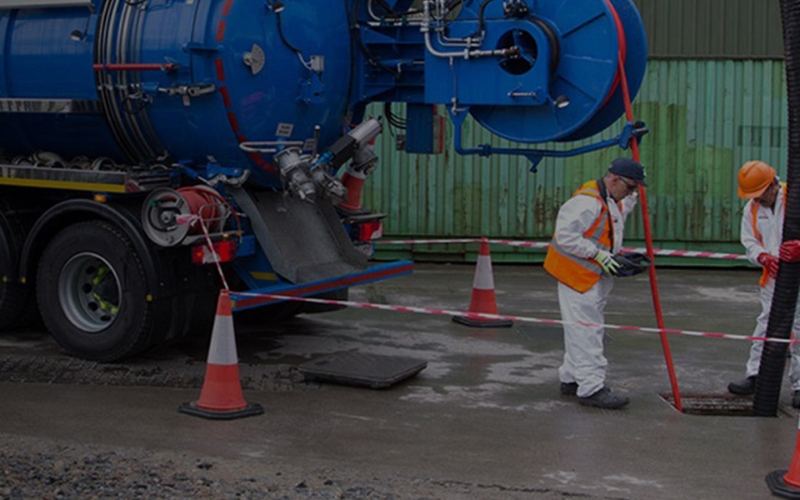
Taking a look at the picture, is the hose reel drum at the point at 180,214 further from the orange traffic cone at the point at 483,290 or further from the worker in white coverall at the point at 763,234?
the worker in white coverall at the point at 763,234

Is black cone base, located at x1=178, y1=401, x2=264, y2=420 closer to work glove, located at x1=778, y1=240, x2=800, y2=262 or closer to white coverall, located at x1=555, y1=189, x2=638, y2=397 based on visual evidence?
white coverall, located at x1=555, y1=189, x2=638, y2=397

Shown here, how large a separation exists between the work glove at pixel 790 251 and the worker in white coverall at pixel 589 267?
96 cm

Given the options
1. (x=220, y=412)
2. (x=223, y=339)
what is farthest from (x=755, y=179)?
(x=220, y=412)

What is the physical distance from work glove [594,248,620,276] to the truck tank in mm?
1051

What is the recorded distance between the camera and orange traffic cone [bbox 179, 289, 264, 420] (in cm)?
727

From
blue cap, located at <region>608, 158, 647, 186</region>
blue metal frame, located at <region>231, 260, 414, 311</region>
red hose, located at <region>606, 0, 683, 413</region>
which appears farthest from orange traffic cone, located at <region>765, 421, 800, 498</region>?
blue metal frame, located at <region>231, 260, 414, 311</region>

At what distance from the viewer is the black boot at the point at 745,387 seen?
805cm

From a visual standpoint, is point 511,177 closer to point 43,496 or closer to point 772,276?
point 772,276

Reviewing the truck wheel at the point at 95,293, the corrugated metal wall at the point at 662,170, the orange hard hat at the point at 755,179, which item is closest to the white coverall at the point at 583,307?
the orange hard hat at the point at 755,179

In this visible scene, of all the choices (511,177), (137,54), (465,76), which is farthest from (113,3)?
(511,177)

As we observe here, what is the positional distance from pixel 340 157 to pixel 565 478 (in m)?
3.60

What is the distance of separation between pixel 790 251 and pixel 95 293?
485 cm

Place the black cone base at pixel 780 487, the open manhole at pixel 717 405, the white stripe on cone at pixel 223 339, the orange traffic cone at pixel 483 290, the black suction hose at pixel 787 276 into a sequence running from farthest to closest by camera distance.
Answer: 1. the orange traffic cone at pixel 483 290
2. the open manhole at pixel 717 405
3. the white stripe on cone at pixel 223 339
4. the black suction hose at pixel 787 276
5. the black cone base at pixel 780 487

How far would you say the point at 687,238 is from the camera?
14.1 meters
